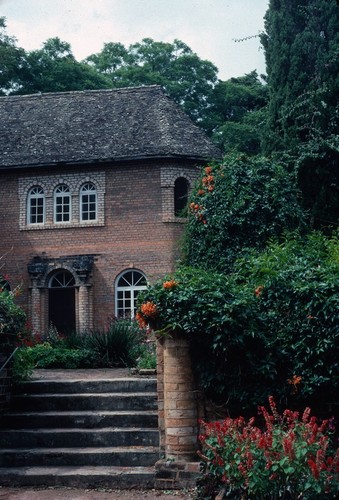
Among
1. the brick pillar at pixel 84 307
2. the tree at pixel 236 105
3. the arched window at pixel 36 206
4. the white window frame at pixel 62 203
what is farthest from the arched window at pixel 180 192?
the tree at pixel 236 105

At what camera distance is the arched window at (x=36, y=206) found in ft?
75.2

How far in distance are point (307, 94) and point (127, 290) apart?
8.44 meters

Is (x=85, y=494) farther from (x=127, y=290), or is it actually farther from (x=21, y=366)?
(x=127, y=290)

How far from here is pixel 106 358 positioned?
1331 centimetres

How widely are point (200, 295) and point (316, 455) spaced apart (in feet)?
8.88

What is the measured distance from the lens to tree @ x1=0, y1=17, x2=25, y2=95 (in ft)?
110

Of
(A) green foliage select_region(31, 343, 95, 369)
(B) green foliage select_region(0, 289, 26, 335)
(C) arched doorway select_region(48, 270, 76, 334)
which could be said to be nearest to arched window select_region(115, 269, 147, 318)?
(C) arched doorway select_region(48, 270, 76, 334)

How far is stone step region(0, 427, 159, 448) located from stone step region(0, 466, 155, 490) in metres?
0.50

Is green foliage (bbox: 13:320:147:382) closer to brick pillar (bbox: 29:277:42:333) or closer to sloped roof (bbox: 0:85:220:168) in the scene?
brick pillar (bbox: 29:277:42:333)

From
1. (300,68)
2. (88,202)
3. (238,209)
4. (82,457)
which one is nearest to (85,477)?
(82,457)

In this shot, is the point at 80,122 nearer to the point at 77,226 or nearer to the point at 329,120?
the point at 77,226

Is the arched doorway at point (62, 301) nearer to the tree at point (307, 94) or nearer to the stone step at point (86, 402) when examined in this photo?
the tree at point (307, 94)

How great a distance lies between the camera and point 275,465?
6.16m

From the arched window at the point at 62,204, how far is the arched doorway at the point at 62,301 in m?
1.85
